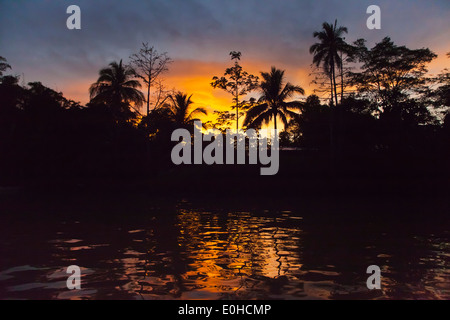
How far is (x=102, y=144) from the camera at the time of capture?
33625 millimetres

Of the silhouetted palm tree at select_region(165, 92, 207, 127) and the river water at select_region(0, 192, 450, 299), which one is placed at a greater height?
the silhouetted palm tree at select_region(165, 92, 207, 127)

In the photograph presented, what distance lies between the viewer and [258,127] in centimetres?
3612

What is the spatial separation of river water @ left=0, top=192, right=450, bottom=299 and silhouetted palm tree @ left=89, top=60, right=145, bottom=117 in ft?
79.0

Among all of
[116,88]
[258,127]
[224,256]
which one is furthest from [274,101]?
[224,256]

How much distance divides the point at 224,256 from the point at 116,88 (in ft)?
106

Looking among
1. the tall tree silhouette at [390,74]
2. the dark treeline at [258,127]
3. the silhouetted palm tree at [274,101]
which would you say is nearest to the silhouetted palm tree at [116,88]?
the dark treeline at [258,127]

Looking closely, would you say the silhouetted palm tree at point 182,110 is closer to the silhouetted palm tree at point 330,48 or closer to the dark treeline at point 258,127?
the dark treeline at point 258,127

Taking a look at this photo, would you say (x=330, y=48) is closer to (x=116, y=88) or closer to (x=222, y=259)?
(x=116, y=88)

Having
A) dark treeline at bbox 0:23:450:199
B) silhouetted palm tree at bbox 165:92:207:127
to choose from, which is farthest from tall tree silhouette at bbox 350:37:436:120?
silhouetted palm tree at bbox 165:92:207:127

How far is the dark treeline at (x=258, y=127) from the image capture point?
3019 cm

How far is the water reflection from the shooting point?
18.5ft

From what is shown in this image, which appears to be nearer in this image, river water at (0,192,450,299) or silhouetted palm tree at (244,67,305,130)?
river water at (0,192,450,299)

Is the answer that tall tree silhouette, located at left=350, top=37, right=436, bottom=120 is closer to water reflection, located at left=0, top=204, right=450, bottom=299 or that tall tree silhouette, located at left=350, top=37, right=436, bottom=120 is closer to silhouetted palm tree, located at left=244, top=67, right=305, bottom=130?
Result: silhouetted palm tree, located at left=244, top=67, right=305, bottom=130
